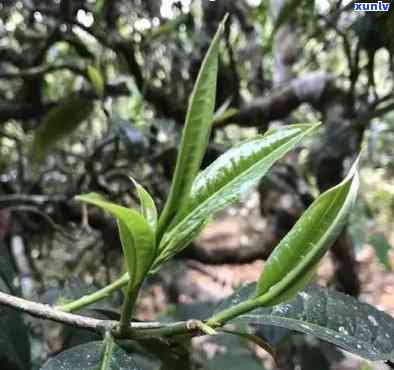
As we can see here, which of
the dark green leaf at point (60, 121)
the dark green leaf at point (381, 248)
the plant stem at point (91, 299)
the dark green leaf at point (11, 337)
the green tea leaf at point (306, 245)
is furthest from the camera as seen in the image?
the dark green leaf at point (60, 121)

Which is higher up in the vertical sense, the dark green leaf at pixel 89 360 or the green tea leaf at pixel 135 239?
the green tea leaf at pixel 135 239

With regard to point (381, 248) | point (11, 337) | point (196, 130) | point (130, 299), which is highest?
point (196, 130)

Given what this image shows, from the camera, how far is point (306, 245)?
0.33m

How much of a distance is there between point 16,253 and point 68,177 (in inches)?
10.5

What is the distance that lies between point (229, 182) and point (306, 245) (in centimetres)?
8

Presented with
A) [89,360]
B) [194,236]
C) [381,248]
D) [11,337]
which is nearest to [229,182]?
[194,236]

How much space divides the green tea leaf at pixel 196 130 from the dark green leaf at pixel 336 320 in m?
0.12

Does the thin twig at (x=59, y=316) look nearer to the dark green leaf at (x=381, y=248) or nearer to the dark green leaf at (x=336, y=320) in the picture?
the dark green leaf at (x=336, y=320)

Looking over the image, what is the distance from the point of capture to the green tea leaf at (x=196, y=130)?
317 mm

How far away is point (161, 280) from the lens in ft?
5.94

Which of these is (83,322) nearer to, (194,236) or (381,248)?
(194,236)

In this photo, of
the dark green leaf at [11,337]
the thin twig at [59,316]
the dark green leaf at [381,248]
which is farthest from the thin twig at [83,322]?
the dark green leaf at [381,248]

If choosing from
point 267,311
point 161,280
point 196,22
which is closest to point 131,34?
point 196,22

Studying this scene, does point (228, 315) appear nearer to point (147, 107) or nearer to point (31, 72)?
point (31, 72)
